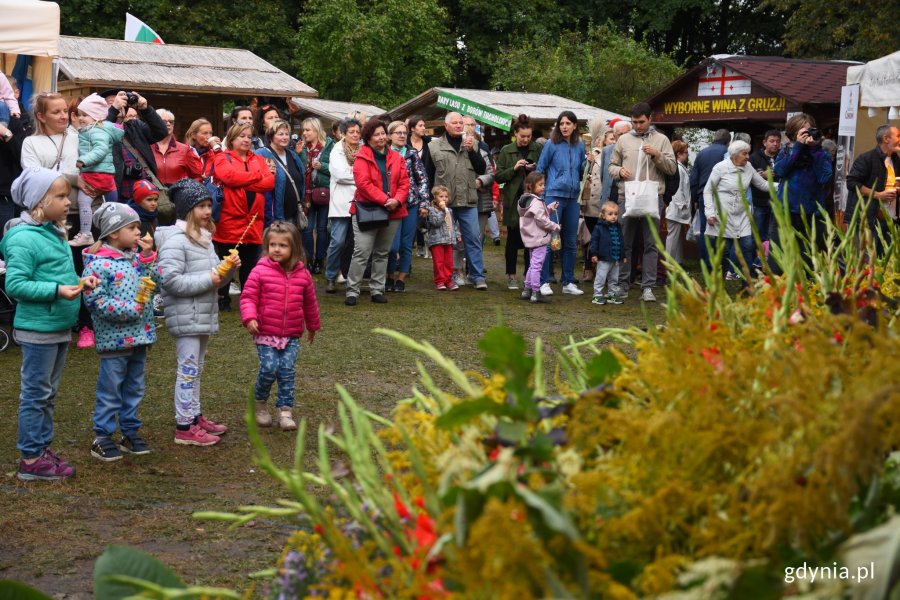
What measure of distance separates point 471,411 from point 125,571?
60 centimetres

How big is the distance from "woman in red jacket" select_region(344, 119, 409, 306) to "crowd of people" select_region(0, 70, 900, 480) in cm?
2

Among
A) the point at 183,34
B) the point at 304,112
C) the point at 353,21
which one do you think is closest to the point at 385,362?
the point at 304,112

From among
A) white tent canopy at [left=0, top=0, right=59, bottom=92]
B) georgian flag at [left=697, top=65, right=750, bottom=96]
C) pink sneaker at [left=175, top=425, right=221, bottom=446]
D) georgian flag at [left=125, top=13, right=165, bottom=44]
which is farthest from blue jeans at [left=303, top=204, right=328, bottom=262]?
georgian flag at [left=125, top=13, right=165, bottom=44]

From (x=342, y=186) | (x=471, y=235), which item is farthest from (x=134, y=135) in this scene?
(x=471, y=235)

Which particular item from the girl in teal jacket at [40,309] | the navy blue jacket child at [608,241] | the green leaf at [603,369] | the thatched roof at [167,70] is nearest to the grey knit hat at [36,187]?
the girl in teal jacket at [40,309]

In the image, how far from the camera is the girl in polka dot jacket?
6.01 meters

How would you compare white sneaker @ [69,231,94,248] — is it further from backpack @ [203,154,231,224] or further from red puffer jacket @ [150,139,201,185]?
red puffer jacket @ [150,139,201,185]

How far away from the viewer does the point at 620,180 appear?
12375 mm

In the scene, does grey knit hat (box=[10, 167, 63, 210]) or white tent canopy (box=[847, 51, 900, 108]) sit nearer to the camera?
grey knit hat (box=[10, 167, 63, 210])

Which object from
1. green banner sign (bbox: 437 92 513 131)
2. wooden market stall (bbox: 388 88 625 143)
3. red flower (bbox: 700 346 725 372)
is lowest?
red flower (bbox: 700 346 725 372)

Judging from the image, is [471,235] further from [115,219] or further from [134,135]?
[115,219]

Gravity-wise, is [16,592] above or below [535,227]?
below

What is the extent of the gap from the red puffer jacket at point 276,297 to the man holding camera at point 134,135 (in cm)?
404

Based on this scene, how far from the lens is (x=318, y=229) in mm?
14289
